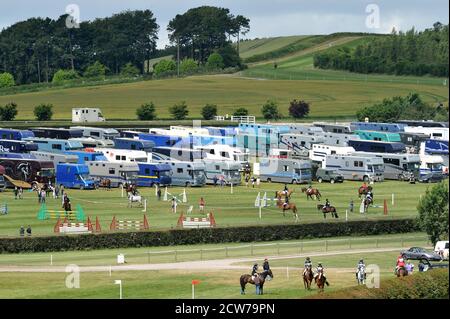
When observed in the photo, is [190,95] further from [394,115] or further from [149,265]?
[149,265]

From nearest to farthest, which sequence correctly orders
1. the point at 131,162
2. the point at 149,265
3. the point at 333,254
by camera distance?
the point at 149,265, the point at 333,254, the point at 131,162

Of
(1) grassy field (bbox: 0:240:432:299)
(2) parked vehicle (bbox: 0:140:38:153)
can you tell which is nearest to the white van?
(1) grassy field (bbox: 0:240:432:299)

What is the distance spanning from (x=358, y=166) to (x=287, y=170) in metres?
6.59

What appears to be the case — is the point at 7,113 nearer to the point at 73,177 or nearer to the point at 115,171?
the point at 115,171

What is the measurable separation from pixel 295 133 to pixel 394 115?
114ft

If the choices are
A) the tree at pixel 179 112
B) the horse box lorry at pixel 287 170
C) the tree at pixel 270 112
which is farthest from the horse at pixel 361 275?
the tree at pixel 270 112

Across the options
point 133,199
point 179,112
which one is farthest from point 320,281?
point 179,112

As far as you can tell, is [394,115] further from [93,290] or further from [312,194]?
[93,290]

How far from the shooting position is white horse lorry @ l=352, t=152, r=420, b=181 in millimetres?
106188

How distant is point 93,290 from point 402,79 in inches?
4243

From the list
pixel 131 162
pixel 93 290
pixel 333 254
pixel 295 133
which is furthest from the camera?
pixel 295 133

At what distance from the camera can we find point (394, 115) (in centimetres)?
15875
